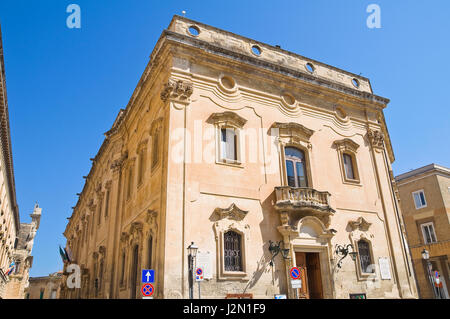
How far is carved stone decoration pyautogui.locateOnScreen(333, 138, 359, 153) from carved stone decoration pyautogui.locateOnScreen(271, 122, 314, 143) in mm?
2226

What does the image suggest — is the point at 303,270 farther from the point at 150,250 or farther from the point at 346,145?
the point at 346,145

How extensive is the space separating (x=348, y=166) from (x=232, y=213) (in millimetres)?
8006

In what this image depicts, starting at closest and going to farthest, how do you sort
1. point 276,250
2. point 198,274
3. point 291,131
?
point 198,274, point 276,250, point 291,131

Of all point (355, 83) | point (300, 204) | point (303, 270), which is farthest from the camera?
point (355, 83)

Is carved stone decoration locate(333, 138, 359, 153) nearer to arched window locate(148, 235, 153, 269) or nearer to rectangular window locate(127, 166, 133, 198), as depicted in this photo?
arched window locate(148, 235, 153, 269)

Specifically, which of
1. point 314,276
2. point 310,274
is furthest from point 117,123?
point 314,276

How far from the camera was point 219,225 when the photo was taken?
46.5 feet

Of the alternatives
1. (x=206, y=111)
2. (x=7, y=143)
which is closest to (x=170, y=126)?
(x=206, y=111)

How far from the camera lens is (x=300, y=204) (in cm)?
1544

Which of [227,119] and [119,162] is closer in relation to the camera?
[227,119]

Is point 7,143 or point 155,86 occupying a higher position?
point 7,143

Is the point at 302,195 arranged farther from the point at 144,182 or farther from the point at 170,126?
the point at 144,182

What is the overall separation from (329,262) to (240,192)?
4.94 meters

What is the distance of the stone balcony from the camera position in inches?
603
